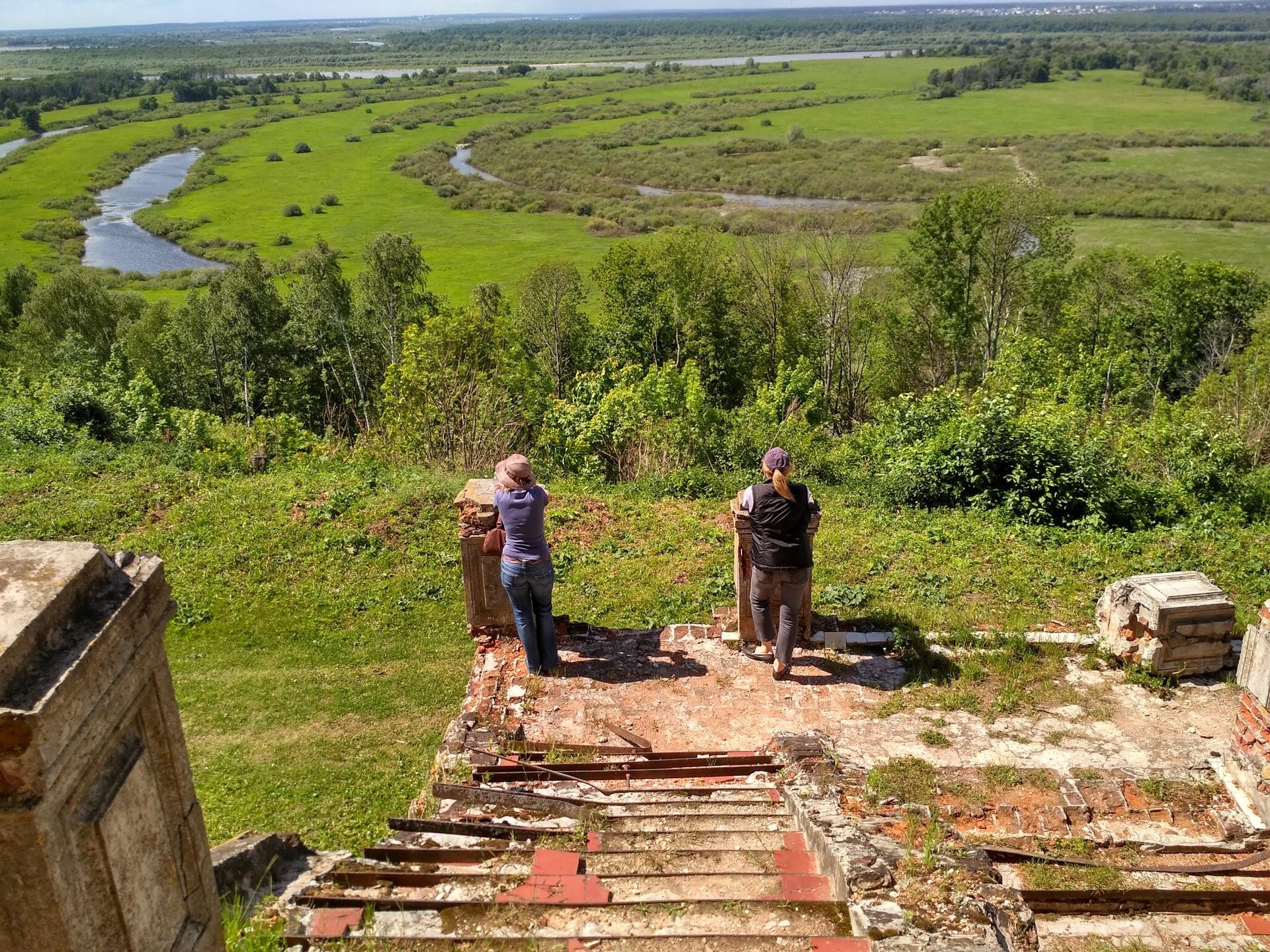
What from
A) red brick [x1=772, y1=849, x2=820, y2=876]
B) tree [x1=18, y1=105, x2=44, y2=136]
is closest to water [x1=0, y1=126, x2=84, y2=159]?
tree [x1=18, y1=105, x2=44, y2=136]

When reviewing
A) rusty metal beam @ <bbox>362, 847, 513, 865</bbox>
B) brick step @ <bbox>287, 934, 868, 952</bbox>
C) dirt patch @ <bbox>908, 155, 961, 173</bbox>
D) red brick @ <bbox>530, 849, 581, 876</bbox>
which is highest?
brick step @ <bbox>287, 934, 868, 952</bbox>

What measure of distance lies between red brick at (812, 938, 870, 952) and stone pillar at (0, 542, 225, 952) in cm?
262

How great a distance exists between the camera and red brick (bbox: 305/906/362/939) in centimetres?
435

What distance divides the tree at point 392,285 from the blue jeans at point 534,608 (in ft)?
91.3

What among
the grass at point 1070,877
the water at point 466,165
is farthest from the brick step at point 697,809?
the water at point 466,165

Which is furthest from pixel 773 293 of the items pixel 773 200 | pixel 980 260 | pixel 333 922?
pixel 773 200

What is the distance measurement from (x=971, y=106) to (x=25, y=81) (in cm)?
13233

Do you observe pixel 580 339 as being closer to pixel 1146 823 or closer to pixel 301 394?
pixel 301 394

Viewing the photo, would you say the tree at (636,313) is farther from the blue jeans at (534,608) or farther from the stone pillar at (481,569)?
the blue jeans at (534,608)

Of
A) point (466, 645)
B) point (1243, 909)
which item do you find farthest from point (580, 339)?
point (1243, 909)

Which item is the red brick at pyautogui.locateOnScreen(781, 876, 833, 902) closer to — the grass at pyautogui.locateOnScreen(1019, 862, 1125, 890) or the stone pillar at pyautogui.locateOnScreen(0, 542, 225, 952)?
the grass at pyautogui.locateOnScreen(1019, 862, 1125, 890)

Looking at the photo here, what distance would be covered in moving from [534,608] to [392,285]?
97.7 feet

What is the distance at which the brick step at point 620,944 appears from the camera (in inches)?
165

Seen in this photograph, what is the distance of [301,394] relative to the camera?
37.4 meters
